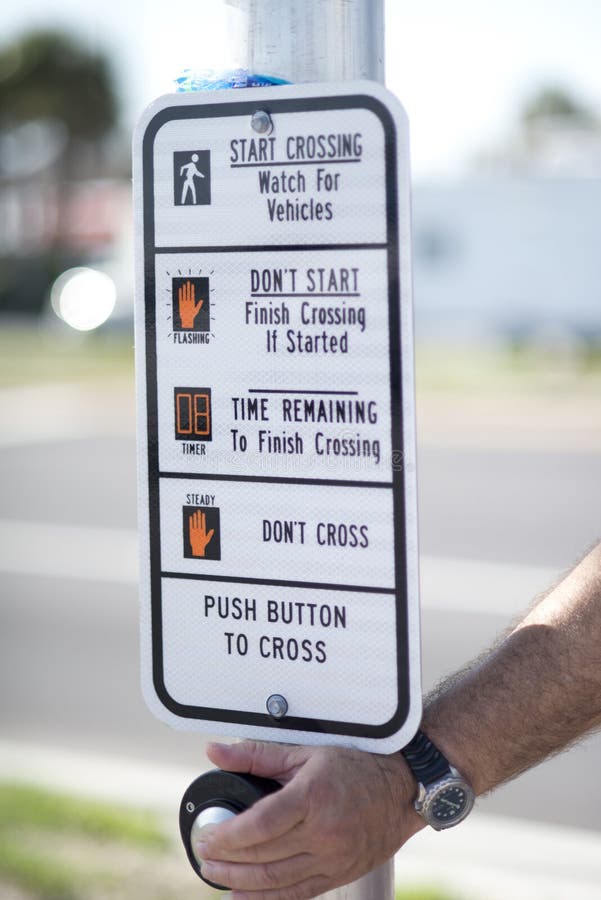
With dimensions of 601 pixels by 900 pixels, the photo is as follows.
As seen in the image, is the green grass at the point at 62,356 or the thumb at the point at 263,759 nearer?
the thumb at the point at 263,759

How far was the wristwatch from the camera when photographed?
159 centimetres

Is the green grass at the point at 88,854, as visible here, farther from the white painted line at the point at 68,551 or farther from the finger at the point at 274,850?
the white painted line at the point at 68,551

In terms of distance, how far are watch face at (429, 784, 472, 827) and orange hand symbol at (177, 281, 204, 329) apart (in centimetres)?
68

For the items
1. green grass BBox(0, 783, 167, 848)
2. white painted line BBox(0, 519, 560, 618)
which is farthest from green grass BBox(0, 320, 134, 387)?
green grass BBox(0, 783, 167, 848)

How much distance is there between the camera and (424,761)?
1596 millimetres

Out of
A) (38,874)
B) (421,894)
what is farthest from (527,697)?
(38,874)

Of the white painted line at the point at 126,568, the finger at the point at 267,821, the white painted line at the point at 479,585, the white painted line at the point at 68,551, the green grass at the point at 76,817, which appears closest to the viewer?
the finger at the point at 267,821

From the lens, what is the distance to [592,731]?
70.2 inches

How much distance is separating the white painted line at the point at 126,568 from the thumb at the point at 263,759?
5.60 metres

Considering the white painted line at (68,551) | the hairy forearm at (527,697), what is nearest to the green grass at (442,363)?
the white painted line at (68,551)

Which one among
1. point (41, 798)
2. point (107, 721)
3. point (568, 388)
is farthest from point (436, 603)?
point (568, 388)

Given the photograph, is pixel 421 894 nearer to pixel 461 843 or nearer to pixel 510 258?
pixel 461 843

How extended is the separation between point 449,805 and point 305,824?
0.24 metres

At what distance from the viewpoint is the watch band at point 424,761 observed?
62.5 inches
